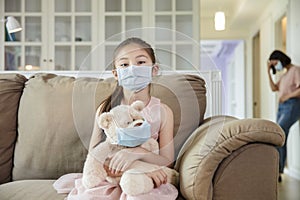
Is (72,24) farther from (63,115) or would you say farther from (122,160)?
(122,160)

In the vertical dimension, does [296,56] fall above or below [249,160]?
above

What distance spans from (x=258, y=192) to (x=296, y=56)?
11.4 feet

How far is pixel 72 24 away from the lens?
4.15m

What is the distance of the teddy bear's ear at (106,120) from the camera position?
1413mm

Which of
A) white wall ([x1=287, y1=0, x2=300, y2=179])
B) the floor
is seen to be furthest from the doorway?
the floor

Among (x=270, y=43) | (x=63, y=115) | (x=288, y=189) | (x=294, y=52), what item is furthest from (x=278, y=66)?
(x=63, y=115)

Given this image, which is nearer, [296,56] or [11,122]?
Result: [11,122]

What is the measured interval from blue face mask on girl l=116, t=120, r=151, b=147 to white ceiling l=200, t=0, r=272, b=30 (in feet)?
14.6

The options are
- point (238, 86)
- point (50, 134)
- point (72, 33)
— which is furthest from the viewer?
point (238, 86)

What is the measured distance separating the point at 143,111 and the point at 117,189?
0.28 metres

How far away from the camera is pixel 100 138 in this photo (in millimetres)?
1492

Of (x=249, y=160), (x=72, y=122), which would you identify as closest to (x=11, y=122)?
(x=72, y=122)

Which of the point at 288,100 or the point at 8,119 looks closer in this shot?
the point at 8,119

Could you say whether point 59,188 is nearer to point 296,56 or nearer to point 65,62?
point 65,62
